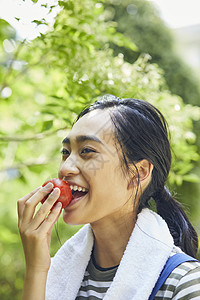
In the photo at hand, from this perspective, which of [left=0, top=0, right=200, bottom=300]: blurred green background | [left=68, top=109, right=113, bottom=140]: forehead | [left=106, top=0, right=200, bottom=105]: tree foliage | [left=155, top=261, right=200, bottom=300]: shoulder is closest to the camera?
[left=155, top=261, right=200, bottom=300]: shoulder

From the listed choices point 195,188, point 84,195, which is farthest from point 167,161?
point 195,188

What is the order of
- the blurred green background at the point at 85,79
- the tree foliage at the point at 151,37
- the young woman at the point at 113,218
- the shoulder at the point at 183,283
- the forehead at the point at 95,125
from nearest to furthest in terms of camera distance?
the shoulder at the point at 183,283 → the young woman at the point at 113,218 → the forehead at the point at 95,125 → the blurred green background at the point at 85,79 → the tree foliage at the point at 151,37

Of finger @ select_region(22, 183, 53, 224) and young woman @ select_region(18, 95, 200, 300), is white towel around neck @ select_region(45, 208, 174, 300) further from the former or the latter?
finger @ select_region(22, 183, 53, 224)

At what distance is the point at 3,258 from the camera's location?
363cm

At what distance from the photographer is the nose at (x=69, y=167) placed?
105 cm

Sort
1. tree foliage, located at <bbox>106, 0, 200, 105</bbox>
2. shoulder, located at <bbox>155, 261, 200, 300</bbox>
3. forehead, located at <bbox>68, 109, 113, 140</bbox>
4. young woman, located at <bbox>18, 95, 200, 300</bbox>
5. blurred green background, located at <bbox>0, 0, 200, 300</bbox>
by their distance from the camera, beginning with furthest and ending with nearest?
1. tree foliage, located at <bbox>106, 0, 200, 105</bbox>
2. blurred green background, located at <bbox>0, 0, 200, 300</bbox>
3. forehead, located at <bbox>68, 109, 113, 140</bbox>
4. young woman, located at <bbox>18, 95, 200, 300</bbox>
5. shoulder, located at <bbox>155, 261, 200, 300</bbox>

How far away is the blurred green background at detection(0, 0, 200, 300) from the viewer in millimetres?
1476

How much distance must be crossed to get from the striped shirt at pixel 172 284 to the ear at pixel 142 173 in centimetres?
26

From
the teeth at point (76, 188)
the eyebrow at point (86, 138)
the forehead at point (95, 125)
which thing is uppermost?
the forehead at point (95, 125)

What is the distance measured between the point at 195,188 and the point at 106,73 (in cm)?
142

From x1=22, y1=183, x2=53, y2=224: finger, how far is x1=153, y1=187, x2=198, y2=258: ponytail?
1.24 ft

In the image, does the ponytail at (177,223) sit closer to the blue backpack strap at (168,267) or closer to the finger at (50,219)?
the blue backpack strap at (168,267)

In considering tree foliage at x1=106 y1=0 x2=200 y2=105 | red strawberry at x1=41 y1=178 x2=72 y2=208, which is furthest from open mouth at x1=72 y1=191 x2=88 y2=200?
tree foliage at x1=106 y1=0 x2=200 y2=105

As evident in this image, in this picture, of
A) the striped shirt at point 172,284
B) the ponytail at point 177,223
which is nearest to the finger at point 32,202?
the striped shirt at point 172,284
